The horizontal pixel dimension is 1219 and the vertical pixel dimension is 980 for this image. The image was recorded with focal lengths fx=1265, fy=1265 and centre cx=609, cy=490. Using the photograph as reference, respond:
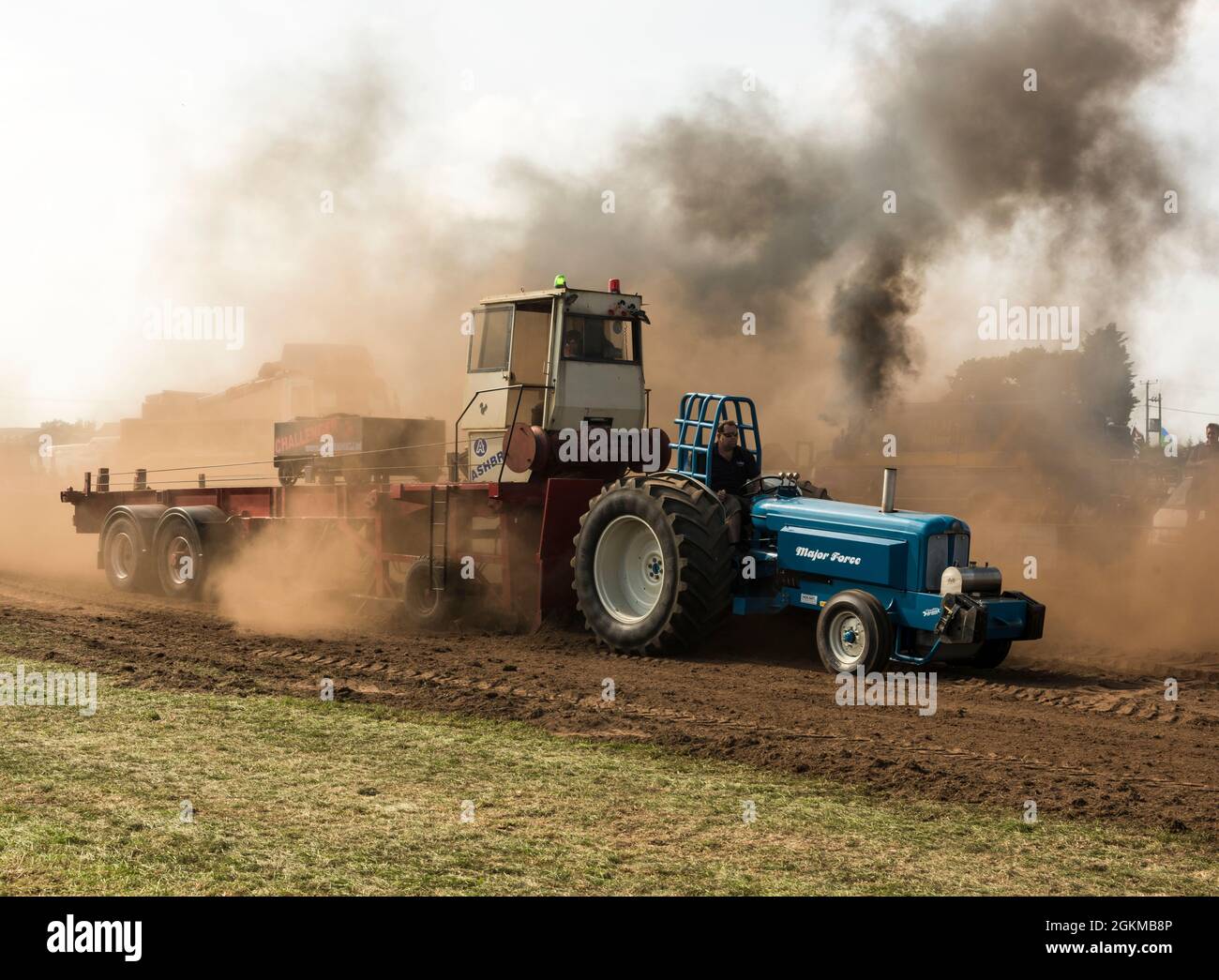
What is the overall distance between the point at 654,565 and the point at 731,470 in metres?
1.26

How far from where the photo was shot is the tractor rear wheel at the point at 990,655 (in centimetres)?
1155

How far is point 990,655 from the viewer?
38.1 ft

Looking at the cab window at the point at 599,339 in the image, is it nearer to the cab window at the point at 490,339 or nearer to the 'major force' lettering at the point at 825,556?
the cab window at the point at 490,339

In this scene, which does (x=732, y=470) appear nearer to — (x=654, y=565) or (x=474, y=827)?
(x=654, y=565)

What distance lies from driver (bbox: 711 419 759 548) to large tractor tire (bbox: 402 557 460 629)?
3.58 metres

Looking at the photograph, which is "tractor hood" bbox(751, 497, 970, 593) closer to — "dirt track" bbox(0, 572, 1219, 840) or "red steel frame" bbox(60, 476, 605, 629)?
"dirt track" bbox(0, 572, 1219, 840)

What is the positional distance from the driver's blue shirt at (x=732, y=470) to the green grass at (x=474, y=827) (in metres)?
4.64

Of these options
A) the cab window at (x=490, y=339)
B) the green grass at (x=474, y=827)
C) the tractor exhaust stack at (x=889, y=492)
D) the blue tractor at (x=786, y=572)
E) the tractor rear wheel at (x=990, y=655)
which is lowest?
the green grass at (x=474, y=827)

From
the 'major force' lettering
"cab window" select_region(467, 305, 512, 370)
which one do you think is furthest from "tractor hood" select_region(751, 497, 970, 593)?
"cab window" select_region(467, 305, 512, 370)

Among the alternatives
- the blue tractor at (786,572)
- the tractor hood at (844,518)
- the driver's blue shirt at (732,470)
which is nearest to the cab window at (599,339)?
the blue tractor at (786,572)

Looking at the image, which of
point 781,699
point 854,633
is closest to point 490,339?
point 854,633

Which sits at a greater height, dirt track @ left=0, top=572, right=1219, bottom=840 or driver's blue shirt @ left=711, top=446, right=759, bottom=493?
driver's blue shirt @ left=711, top=446, right=759, bottom=493

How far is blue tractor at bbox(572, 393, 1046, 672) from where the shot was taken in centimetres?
1107
